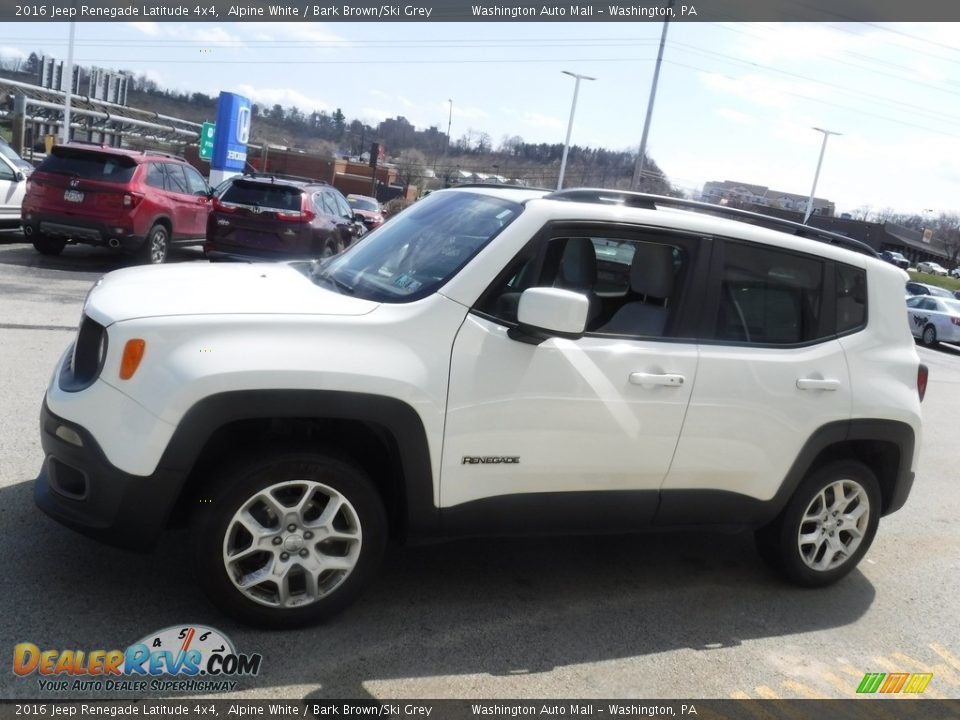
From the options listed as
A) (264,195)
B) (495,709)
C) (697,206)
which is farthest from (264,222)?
(495,709)

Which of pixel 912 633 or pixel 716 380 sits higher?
pixel 716 380

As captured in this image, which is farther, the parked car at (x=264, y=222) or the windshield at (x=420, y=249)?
the parked car at (x=264, y=222)

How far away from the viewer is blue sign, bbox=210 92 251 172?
28609mm

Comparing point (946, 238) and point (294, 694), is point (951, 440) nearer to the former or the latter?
point (294, 694)

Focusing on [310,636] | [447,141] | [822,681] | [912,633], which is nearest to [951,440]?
[912,633]

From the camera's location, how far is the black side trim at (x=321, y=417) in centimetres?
324

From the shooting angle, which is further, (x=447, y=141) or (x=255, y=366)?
(x=447, y=141)

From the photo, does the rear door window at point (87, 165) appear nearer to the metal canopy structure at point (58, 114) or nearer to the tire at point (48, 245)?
the tire at point (48, 245)

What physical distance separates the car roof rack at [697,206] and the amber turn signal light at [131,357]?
1.89 meters

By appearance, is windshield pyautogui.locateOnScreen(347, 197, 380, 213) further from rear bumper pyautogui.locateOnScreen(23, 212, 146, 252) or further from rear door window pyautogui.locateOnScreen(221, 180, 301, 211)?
rear bumper pyautogui.locateOnScreen(23, 212, 146, 252)

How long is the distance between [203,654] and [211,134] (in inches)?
1330

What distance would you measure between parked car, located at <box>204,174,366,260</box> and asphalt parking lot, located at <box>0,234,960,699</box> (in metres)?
8.38

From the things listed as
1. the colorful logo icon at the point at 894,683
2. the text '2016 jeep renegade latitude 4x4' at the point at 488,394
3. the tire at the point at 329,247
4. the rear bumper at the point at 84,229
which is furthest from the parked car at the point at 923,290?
the colorful logo icon at the point at 894,683

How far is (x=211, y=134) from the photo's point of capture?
34.3m
